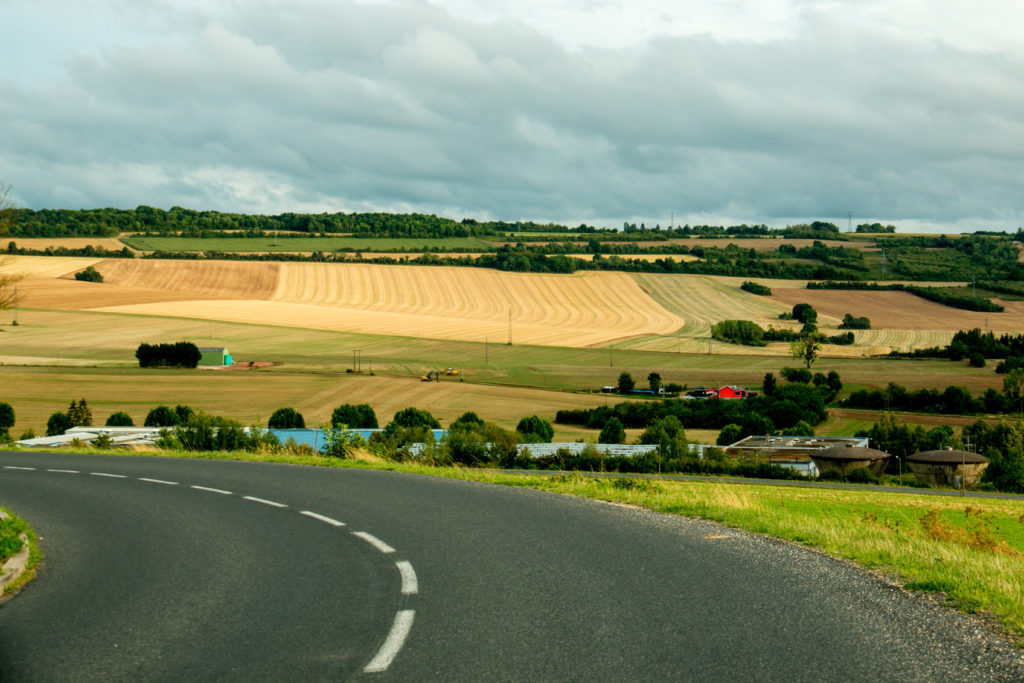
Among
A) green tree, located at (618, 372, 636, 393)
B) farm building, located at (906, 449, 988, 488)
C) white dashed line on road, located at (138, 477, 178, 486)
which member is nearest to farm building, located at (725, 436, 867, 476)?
farm building, located at (906, 449, 988, 488)

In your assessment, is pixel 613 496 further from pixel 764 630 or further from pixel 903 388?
pixel 903 388

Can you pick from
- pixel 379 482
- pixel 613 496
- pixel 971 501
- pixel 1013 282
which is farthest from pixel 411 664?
pixel 1013 282

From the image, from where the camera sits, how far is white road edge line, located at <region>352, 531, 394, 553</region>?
1075 centimetres

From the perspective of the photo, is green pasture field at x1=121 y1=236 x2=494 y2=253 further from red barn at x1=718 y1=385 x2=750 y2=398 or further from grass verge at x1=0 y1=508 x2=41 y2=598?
grass verge at x1=0 y1=508 x2=41 y2=598

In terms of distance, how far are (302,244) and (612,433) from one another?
100120 mm

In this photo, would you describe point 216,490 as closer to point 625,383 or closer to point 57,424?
point 57,424

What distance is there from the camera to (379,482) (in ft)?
59.3

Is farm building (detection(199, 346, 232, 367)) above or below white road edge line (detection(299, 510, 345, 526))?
above

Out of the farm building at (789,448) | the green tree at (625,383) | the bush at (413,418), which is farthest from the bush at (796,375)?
the bush at (413,418)

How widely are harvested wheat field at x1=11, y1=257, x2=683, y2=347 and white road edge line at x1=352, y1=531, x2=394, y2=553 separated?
3600 inches

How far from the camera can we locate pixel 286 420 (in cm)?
6594

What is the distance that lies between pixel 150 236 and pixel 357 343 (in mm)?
72379

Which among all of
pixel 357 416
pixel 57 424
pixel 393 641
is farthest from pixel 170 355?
pixel 393 641

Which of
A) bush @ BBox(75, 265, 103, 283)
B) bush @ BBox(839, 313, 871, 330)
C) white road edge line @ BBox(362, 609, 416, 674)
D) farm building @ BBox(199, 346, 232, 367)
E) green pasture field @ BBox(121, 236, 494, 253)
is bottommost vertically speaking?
white road edge line @ BBox(362, 609, 416, 674)
